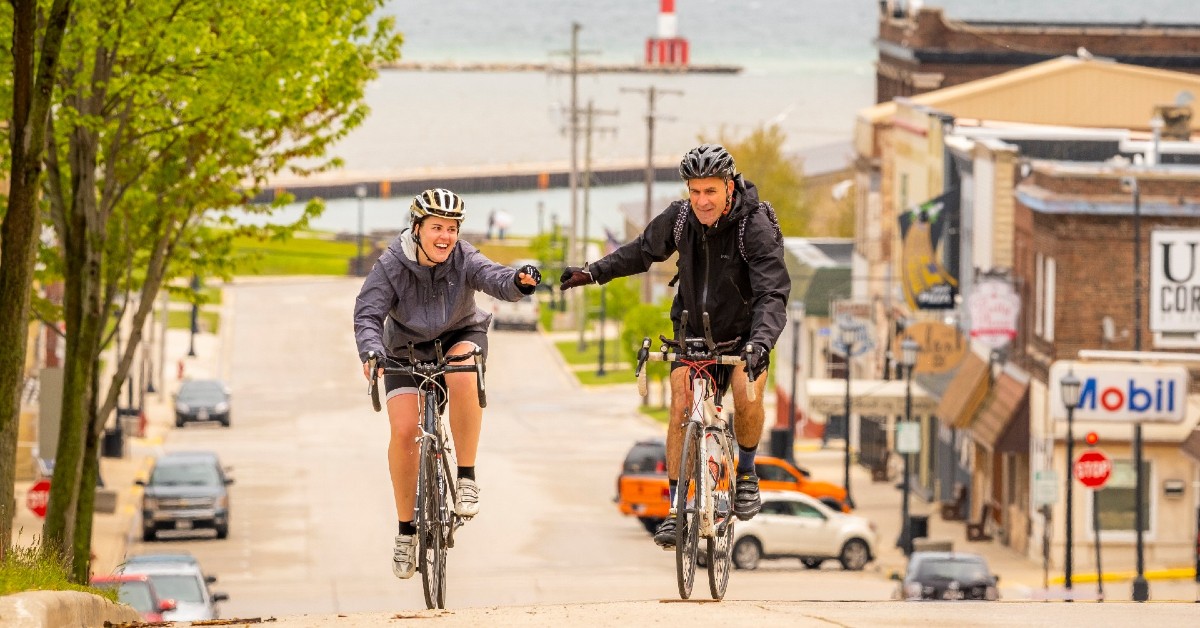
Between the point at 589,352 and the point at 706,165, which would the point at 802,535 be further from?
the point at 589,352

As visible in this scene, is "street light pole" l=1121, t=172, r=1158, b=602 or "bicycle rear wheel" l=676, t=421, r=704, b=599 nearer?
"bicycle rear wheel" l=676, t=421, r=704, b=599

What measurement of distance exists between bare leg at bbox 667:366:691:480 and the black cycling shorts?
110 centimetres

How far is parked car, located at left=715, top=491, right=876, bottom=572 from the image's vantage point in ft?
138

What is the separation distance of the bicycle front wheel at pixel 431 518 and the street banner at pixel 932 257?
127ft

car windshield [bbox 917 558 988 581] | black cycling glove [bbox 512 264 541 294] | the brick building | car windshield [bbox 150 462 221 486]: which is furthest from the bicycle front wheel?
the brick building

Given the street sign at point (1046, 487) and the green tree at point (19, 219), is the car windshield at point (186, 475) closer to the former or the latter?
the street sign at point (1046, 487)

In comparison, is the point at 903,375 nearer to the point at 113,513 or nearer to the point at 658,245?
the point at 113,513

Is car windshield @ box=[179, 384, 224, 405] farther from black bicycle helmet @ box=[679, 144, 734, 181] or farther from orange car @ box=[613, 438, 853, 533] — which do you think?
black bicycle helmet @ box=[679, 144, 734, 181]

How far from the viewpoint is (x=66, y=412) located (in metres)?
25.9

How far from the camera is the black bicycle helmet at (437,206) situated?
12.5 m

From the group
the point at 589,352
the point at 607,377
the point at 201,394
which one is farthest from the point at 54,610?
the point at 589,352

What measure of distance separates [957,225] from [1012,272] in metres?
5.08

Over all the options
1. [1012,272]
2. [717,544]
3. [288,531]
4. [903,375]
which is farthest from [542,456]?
[717,544]

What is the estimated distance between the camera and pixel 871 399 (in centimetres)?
5453
